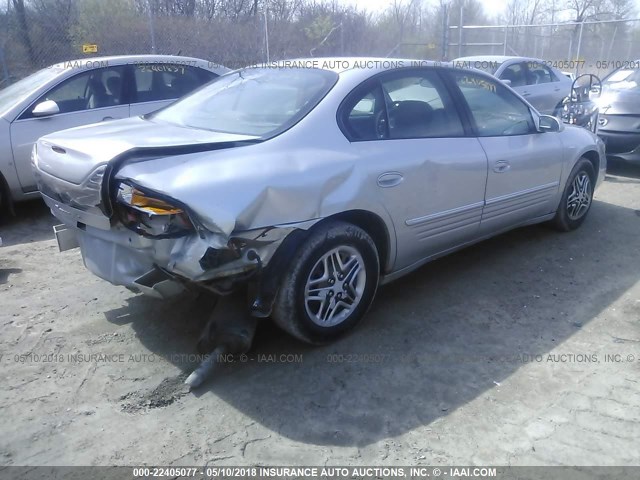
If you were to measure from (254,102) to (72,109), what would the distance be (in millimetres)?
3201

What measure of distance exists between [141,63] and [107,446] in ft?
15.8

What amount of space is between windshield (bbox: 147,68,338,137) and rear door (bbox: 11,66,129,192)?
229 centimetres

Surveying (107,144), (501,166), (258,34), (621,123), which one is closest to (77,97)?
(107,144)

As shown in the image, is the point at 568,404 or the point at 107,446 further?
the point at 568,404

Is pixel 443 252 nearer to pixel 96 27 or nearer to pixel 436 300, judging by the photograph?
pixel 436 300

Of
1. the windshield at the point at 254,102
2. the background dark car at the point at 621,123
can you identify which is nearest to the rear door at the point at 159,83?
the windshield at the point at 254,102

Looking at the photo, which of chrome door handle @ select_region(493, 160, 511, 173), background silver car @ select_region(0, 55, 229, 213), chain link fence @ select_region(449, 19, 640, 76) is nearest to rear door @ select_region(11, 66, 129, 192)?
background silver car @ select_region(0, 55, 229, 213)

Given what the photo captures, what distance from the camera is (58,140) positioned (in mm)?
3281

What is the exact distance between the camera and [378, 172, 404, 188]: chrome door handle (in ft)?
10.9

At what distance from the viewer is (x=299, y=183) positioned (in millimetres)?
2963

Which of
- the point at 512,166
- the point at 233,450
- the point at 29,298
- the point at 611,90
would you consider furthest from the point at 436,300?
the point at 611,90

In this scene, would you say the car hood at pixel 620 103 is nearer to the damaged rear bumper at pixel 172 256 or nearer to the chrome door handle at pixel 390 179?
the chrome door handle at pixel 390 179

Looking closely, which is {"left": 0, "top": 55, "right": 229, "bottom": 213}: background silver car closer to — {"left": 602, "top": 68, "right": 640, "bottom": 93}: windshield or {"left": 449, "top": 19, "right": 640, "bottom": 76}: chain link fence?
{"left": 602, "top": 68, "right": 640, "bottom": 93}: windshield

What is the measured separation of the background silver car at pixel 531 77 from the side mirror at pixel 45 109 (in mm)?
6336
